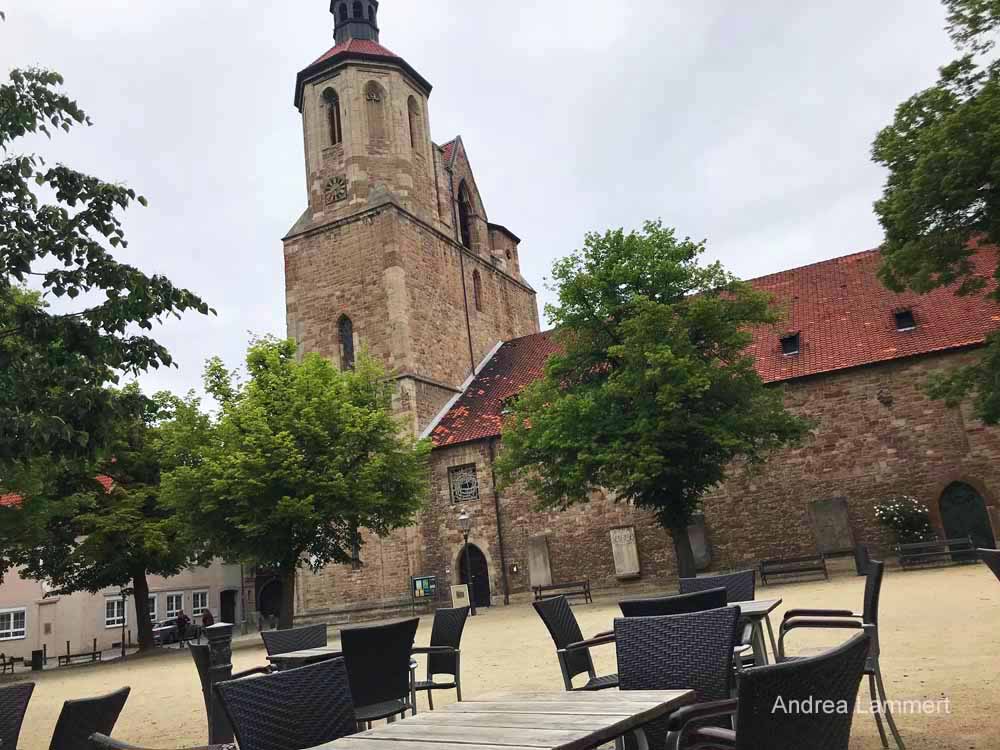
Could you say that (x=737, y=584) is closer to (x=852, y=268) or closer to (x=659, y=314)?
(x=659, y=314)

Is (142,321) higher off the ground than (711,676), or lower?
higher

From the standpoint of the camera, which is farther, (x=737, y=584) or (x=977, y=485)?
(x=977, y=485)

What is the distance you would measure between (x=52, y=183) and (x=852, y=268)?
26.0 m

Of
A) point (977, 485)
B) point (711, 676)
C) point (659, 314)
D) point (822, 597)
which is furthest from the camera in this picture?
point (977, 485)

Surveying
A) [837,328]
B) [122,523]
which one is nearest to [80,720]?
[122,523]

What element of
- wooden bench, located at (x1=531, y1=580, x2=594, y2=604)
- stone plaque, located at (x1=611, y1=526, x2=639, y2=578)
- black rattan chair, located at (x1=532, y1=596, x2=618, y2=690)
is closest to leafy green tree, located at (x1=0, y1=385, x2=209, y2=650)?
wooden bench, located at (x1=531, y1=580, x2=594, y2=604)

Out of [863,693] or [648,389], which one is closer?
[863,693]

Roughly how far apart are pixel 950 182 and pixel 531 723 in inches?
612

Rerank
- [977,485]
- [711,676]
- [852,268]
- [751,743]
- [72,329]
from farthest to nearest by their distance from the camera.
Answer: [852,268]
[977,485]
[72,329]
[711,676]
[751,743]

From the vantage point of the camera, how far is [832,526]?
75.9ft

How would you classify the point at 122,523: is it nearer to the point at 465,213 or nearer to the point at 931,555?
the point at 465,213

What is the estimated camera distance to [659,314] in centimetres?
1953

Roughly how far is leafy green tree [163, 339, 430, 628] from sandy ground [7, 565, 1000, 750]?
2952mm

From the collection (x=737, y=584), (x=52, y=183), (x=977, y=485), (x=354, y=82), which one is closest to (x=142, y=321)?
(x=52, y=183)
